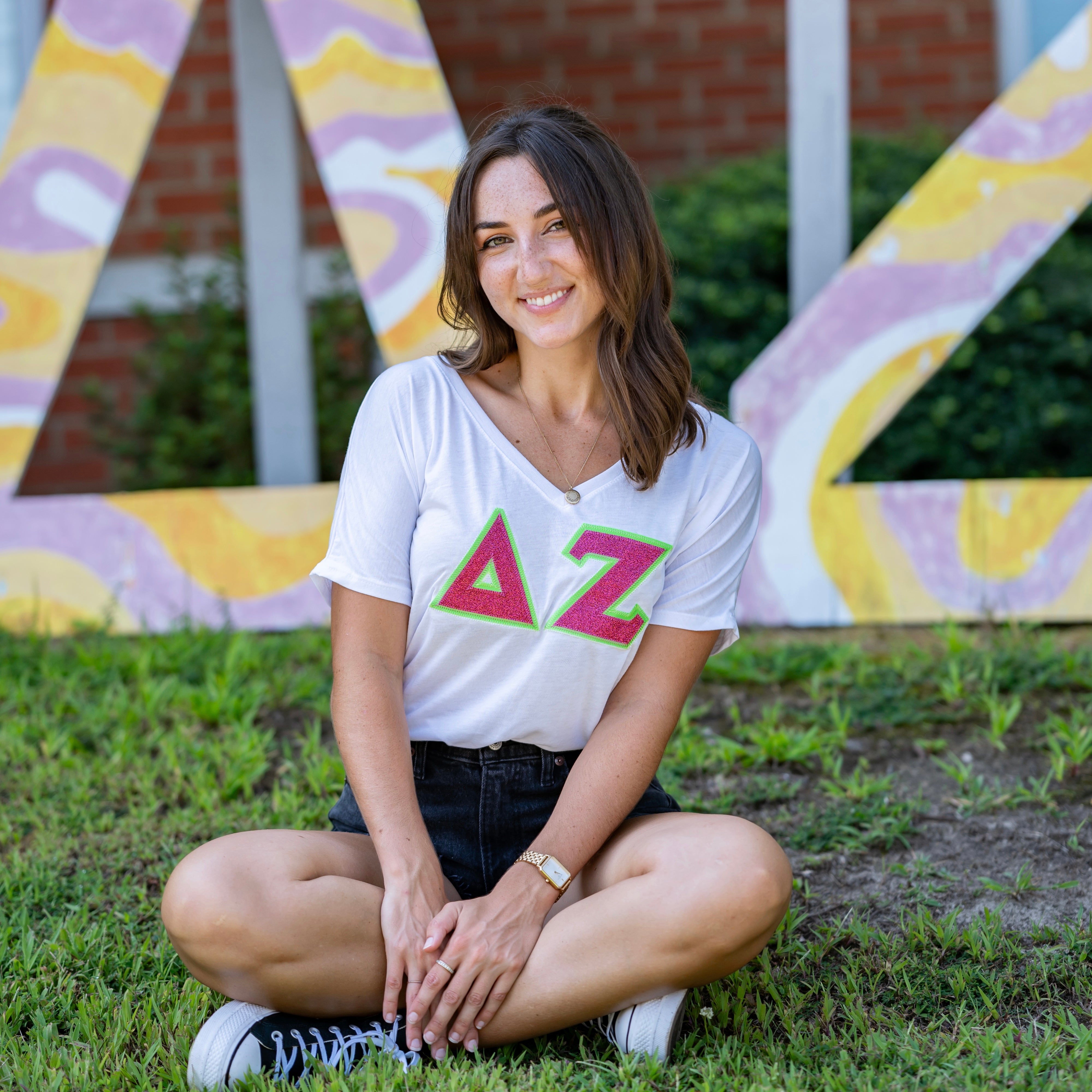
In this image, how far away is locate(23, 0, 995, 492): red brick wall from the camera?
5492 mm

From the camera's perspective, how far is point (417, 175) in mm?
3557

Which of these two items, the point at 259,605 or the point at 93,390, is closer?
the point at 259,605

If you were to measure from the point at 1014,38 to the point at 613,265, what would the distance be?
349cm

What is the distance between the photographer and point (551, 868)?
5.90 ft

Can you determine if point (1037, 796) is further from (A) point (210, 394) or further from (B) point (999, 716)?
(A) point (210, 394)

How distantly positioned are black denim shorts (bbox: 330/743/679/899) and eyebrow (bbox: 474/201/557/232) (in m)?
0.78

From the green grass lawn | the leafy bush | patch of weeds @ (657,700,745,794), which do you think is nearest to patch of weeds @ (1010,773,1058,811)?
the green grass lawn

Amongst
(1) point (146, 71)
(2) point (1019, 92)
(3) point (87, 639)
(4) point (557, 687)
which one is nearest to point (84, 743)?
(3) point (87, 639)

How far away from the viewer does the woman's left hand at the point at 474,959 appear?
1701 millimetres

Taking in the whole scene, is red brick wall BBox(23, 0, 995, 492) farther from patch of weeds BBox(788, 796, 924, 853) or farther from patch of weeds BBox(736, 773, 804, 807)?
patch of weeds BBox(788, 796, 924, 853)

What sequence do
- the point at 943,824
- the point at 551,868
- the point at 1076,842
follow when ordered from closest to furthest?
the point at 551,868
the point at 1076,842
the point at 943,824

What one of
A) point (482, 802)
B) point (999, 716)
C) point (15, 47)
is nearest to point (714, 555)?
point (482, 802)

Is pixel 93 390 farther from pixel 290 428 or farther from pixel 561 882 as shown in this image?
pixel 561 882

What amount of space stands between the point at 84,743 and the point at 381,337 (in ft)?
4.46
